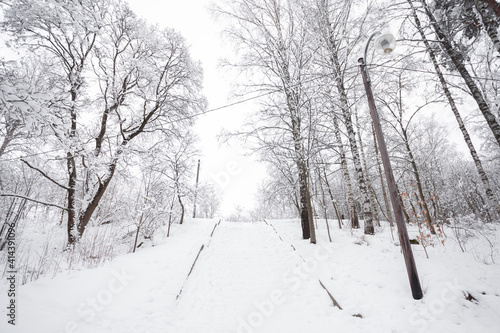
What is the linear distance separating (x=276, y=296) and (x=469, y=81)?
7999 millimetres

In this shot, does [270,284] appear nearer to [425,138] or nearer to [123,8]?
[123,8]

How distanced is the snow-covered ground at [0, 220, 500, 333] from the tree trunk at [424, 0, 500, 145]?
345 cm

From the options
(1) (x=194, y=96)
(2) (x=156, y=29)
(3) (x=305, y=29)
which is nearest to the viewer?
(3) (x=305, y=29)

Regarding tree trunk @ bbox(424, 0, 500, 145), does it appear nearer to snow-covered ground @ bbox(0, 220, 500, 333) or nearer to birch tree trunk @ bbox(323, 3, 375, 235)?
birch tree trunk @ bbox(323, 3, 375, 235)

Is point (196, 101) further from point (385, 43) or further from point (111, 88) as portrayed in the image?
point (385, 43)

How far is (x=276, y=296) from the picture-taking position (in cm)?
432

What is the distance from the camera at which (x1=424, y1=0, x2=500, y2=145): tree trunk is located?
5.04 m

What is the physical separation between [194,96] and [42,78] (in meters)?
6.00

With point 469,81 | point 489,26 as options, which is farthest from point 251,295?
point 489,26

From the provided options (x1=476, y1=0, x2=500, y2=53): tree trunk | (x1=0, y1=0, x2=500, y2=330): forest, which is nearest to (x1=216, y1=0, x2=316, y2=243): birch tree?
(x1=0, y1=0, x2=500, y2=330): forest

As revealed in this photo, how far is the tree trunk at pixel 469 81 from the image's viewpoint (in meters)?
5.04

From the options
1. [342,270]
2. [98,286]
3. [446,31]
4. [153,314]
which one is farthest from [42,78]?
[446,31]

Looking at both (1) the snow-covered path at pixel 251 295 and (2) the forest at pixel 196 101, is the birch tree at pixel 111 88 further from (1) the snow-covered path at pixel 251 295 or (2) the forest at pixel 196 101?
(1) the snow-covered path at pixel 251 295

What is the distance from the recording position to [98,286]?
437 cm
